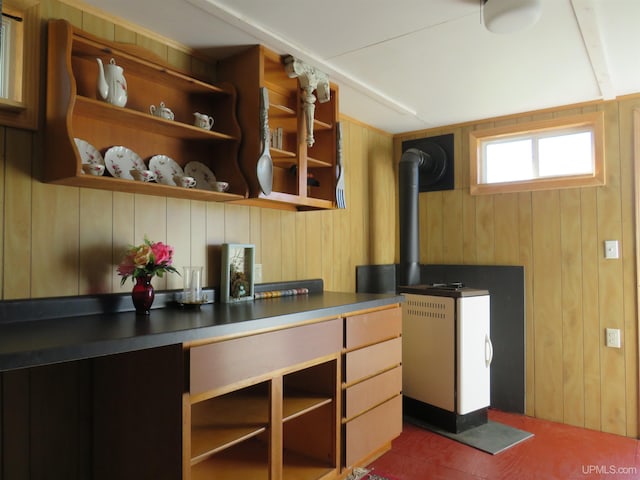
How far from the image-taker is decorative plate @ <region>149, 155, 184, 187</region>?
6.50ft

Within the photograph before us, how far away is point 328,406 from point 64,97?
173 cm

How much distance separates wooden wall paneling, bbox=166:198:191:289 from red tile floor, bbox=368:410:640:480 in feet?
4.78

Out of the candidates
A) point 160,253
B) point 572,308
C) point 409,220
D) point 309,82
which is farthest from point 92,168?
point 572,308

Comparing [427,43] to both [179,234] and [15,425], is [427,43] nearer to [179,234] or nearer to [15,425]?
[179,234]

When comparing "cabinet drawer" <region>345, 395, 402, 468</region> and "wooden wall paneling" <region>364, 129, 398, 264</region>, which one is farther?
"wooden wall paneling" <region>364, 129, 398, 264</region>

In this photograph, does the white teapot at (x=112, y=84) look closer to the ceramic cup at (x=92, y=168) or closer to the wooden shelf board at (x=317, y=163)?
the ceramic cup at (x=92, y=168)

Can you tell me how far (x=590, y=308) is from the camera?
293 centimetres

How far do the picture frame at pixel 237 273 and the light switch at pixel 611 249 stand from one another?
2.28 metres

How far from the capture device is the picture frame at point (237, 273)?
7.27 ft

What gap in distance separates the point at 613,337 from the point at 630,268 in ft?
1.50

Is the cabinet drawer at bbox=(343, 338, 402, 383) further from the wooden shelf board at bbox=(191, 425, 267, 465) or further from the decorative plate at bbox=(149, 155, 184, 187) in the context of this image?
the decorative plate at bbox=(149, 155, 184, 187)

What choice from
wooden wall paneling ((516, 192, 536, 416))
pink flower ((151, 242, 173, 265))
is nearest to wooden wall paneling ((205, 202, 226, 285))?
pink flower ((151, 242, 173, 265))

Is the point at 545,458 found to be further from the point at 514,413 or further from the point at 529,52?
the point at 529,52

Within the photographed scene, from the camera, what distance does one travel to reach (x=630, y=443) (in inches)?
105
